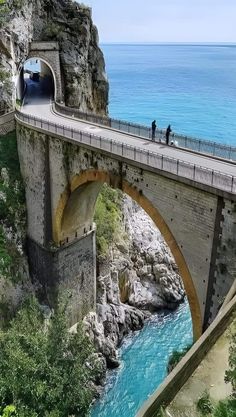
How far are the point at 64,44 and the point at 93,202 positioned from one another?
1886 cm

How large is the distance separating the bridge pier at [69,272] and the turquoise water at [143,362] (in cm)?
462

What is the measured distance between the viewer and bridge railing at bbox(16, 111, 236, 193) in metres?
17.5

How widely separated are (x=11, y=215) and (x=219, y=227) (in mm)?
19222

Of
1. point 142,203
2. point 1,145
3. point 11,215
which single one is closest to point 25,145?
point 1,145

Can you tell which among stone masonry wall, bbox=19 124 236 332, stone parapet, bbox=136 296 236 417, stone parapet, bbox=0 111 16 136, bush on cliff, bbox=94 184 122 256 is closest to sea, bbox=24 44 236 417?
bush on cliff, bbox=94 184 122 256

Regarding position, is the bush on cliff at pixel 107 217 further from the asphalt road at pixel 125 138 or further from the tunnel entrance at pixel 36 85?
the tunnel entrance at pixel 36 85

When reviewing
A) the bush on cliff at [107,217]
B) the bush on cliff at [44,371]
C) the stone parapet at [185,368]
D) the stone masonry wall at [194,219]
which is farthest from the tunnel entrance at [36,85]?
the stone parapet at [185,368]

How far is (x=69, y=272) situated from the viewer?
3241 cm

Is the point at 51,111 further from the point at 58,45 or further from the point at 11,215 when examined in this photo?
the point at 11,215

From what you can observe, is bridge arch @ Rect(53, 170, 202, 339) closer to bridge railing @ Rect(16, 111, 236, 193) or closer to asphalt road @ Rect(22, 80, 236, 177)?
bridge railing @ Rect(16, 111, 236, 193)

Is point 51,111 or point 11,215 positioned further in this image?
point 51,111

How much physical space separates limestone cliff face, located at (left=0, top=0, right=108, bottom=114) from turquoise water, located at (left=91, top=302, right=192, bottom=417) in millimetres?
21910

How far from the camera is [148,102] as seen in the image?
97.4 m

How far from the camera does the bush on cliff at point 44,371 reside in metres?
20.4
